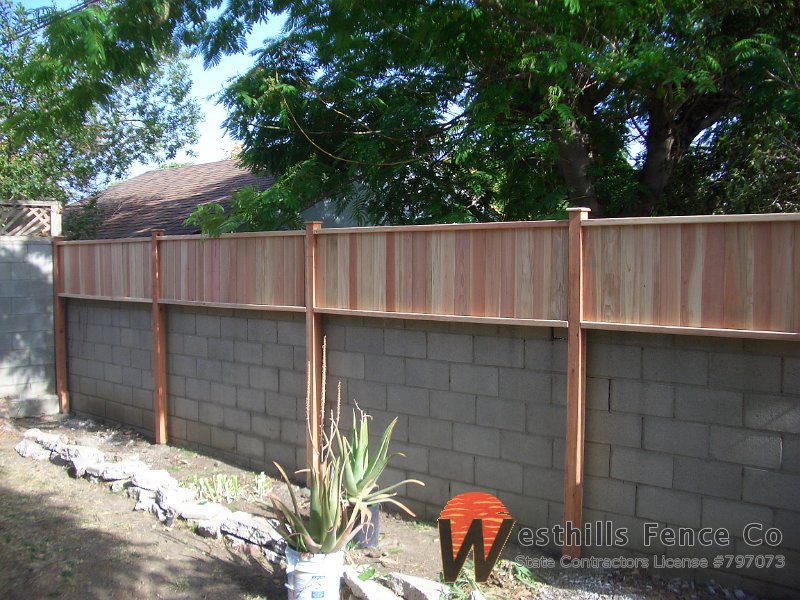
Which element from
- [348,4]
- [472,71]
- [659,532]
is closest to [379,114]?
[472,71]

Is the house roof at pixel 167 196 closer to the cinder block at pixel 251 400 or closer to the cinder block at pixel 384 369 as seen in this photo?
the cinder block at pixel 251 400

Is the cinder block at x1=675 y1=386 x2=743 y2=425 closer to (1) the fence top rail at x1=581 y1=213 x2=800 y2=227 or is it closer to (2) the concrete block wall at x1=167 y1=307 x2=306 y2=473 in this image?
(1) the fence top rail at x1=581 y1=213 x2=800 y2=227

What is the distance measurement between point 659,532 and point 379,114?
17.4 feet

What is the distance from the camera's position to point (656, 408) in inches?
172

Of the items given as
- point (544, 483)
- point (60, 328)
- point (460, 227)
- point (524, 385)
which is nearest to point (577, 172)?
point (460, 227)

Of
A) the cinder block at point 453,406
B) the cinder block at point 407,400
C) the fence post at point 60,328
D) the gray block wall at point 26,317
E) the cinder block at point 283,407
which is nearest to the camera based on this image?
the cinder block at point 453,406

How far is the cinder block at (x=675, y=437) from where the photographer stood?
4.20 m

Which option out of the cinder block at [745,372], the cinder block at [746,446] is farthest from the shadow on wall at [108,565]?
the cinder block at [745,372]

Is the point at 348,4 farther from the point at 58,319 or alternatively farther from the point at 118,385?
the point at 58,319

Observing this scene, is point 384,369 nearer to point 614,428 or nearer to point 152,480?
point 614,428

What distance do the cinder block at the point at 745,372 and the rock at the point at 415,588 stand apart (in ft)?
6.20

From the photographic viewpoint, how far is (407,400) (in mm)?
5590

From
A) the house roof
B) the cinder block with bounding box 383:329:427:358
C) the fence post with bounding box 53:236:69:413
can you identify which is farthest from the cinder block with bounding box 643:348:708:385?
the house roof

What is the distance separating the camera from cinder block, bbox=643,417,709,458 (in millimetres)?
4199
